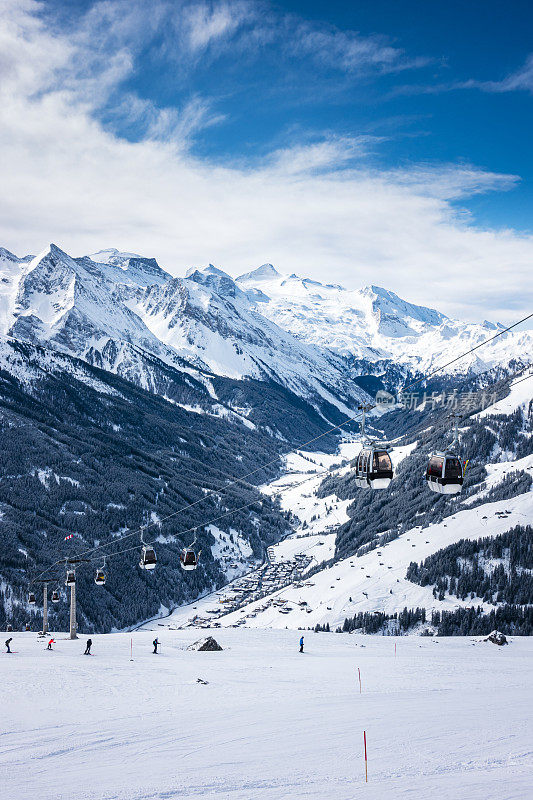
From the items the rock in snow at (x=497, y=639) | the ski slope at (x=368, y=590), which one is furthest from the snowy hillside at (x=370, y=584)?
the rock in snow at (x=497, y=639)

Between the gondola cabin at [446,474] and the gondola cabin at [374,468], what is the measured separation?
5.81ft

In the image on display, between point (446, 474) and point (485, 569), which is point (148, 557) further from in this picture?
point (485, 569)

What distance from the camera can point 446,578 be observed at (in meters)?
114

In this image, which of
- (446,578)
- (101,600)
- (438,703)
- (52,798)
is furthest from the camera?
(101,600)

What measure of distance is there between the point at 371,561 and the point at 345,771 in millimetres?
124162

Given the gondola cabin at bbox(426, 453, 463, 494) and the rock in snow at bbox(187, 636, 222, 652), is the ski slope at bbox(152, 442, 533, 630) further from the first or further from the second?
the gondola cabin at bbox(426, 453, 463, 494)

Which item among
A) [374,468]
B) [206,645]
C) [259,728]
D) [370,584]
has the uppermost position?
[374,468]

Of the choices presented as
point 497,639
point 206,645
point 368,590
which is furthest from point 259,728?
point 368,590

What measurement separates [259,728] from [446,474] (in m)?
13.9

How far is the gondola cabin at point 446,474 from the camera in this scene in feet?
77.0

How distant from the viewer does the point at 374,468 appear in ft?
79.4

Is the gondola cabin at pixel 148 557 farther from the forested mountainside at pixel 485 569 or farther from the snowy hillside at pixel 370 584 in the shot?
the forested mountainside at pixel 485 569

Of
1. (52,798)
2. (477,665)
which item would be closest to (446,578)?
(477,665)

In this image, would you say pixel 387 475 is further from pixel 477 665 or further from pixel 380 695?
pixel 477 665
